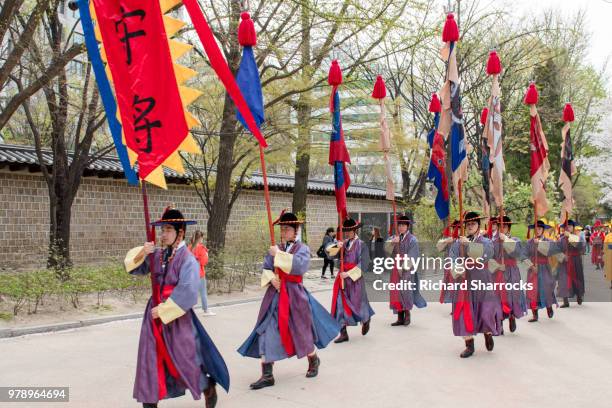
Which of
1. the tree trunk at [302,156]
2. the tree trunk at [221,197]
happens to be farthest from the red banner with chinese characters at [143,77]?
the tree trunk at [302,156]

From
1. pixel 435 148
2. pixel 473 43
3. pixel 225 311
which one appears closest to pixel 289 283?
pixel 435 148

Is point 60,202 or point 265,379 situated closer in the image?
point 265,379

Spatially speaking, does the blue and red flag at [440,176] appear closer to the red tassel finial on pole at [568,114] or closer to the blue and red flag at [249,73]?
the red tassel finial on pole at [568,114]

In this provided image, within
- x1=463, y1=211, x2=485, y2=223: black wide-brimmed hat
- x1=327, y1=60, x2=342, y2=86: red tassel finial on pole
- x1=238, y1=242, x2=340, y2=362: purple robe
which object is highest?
x1=327, y1=60, x2=342, y2=86: red tassel finial on pole

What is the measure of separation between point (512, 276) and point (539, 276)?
118 cm

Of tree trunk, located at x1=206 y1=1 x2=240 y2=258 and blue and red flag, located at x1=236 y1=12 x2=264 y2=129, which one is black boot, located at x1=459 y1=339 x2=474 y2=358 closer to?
blue and red flag, located at x1=236 y1=12 x2=264 y2=129

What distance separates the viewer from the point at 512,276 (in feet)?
34.4

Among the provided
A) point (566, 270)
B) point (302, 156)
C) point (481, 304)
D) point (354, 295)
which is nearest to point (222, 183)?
point (302, 156)

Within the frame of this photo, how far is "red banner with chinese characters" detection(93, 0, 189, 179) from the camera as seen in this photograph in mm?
5082

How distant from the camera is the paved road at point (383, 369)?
5.91 m

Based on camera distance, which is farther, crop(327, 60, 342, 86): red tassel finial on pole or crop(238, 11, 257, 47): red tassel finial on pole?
crop(327, 60, 342, 86): red tassel finial on pole

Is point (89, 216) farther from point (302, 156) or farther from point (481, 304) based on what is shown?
point (481, 304)

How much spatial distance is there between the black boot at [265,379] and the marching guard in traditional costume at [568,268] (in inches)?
327

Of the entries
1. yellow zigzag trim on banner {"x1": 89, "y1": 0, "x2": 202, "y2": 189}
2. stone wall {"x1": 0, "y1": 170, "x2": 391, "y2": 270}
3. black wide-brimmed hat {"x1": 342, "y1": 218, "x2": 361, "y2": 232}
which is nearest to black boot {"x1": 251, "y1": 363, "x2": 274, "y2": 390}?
yellow zigzag trim on banner {"x1": 89, "y1": 0, "x2": 202, "y2": 189}
